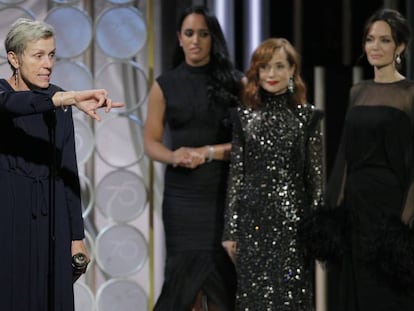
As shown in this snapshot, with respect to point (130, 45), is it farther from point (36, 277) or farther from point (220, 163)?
point (36, 277)

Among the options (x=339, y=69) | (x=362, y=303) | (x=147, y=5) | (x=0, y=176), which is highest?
(x=147, y=5)

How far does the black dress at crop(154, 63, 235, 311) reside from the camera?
4.70 metres

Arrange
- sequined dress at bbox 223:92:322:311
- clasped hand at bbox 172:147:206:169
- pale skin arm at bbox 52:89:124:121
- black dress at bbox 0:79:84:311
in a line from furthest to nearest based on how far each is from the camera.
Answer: clasped hand at bbox 172:147:206:169 < sequined dress at bbox 223:92:322:311 < black dress at bbox 0:79:84:311 < pale skin arm at bbox 52:89:124:121

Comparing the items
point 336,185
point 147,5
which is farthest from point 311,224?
point 147,5

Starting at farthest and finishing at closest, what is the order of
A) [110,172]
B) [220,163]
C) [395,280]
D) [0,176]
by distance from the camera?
[110,172], [220,163], [395,280], [0,176]

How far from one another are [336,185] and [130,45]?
153 cm

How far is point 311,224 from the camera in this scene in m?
4.29

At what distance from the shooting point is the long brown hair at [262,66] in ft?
14.5

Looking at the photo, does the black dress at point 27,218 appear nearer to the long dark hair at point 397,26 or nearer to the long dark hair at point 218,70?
the long dark hair at point 218,70

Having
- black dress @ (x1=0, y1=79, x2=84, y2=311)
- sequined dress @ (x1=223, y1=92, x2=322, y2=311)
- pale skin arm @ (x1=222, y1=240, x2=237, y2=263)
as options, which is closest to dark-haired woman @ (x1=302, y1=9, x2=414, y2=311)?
sequined dress @ (x1=223, y1=92, x2=322, y2=311)

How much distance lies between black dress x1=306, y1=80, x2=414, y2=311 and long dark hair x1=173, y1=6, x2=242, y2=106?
2.38ft

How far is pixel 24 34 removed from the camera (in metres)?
3.49

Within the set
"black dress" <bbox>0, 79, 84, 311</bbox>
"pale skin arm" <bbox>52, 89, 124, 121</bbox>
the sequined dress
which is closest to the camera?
"pale skin arm" <bbox>52, 89, 124, 121</bbox>

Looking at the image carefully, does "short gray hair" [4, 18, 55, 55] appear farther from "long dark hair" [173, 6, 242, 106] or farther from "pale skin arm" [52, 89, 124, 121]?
"long dark hair" [173, 6, 242, 106]
